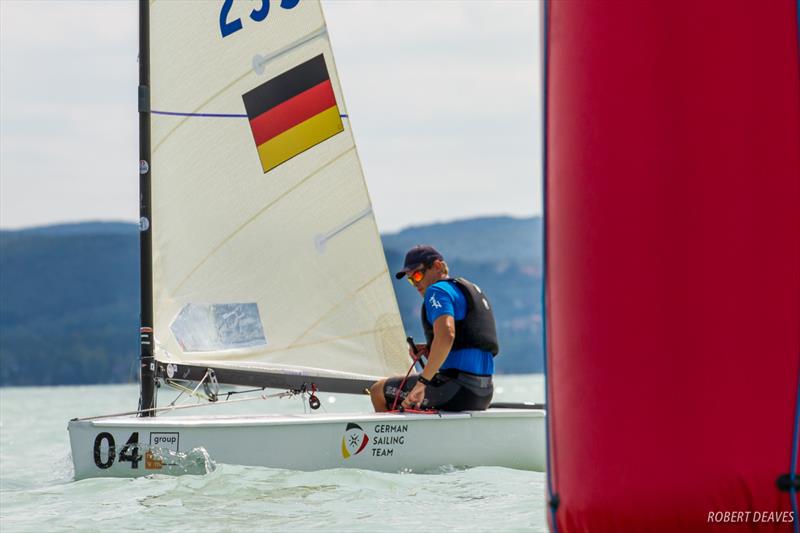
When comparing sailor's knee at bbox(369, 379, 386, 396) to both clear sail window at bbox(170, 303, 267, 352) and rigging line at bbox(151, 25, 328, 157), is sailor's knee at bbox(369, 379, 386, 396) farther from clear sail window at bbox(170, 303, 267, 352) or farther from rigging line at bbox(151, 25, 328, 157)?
rigging line at bbox(151, 25, 328, 157)

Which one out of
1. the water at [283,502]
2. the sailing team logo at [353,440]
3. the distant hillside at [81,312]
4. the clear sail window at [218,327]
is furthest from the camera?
the distant hillside at [81,312]

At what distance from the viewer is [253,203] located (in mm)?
7480

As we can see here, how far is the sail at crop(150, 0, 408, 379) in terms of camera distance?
735 cm

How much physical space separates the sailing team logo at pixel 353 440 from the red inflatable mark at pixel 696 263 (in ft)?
13.4

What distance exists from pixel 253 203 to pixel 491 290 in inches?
5786

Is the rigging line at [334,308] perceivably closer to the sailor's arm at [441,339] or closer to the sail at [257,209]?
the sail at [257,209]

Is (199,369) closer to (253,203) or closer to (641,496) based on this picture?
(253,203)

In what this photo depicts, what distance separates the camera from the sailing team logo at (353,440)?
6023 mm

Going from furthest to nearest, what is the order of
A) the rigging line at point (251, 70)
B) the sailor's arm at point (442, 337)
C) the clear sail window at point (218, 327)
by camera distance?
the rigging line at point (251, 70), the clear sail window at point (218, 327), the sailor's arm at point (442, 337)

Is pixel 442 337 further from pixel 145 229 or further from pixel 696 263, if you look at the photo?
pixel 696 263

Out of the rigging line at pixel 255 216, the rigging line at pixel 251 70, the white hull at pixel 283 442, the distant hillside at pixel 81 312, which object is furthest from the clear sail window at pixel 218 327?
the distant hillside at pixel 81 312

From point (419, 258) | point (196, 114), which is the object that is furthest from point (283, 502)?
point (196, 114)

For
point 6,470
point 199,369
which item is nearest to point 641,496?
point 199,369

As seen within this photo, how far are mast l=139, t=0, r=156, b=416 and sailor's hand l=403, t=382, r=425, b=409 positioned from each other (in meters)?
1.61
